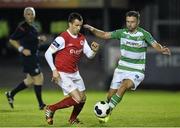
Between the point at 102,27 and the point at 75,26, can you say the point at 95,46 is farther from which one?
the point at 102,27

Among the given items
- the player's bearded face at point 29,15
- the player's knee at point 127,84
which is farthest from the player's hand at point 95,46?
the player's bearded face at point 29,15

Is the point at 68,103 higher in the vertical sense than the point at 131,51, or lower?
lower

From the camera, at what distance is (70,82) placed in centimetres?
1445

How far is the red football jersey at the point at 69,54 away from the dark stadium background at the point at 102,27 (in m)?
13.4

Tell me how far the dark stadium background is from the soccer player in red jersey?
1332 centimetres

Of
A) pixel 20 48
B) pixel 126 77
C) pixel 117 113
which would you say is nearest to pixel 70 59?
pixel 126 77

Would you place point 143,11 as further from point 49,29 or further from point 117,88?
point 117,88

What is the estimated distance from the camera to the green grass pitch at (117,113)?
14883 mm

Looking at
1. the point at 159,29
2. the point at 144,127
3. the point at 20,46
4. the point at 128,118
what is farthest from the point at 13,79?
the point at 144,127

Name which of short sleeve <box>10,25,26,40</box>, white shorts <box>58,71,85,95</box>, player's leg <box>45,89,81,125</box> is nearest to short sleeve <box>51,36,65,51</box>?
white shorts <box>58,71,85,95</box>

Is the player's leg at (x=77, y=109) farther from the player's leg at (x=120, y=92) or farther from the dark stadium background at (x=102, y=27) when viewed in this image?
the dark stadium background at (x=102, y=27)

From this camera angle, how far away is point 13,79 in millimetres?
30375

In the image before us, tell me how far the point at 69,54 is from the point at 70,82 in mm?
510

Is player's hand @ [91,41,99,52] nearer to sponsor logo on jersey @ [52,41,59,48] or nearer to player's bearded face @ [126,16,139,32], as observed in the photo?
sponsor logo on jersey @ [52,41,59,48]
